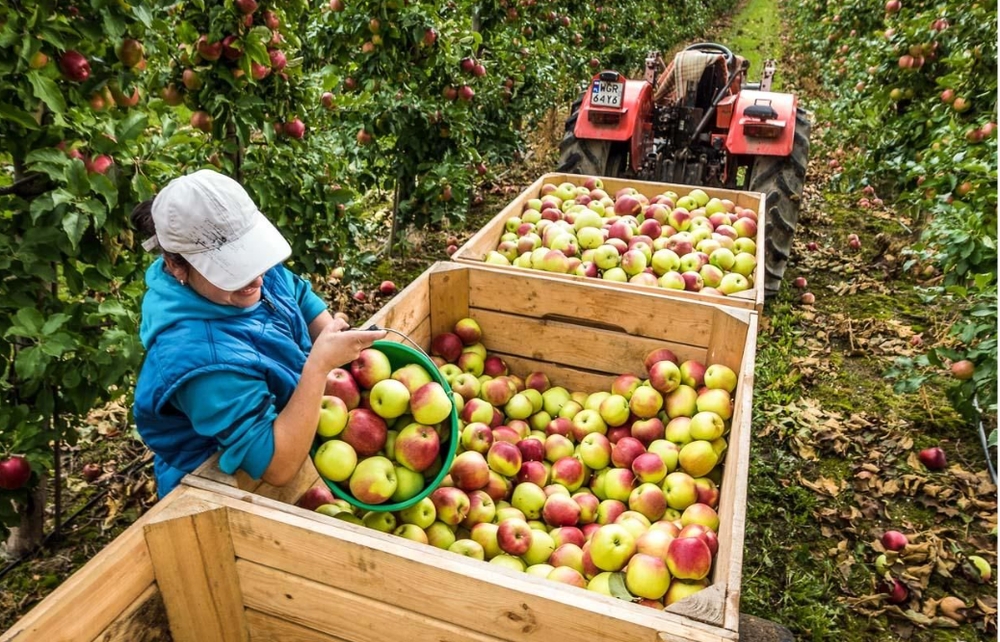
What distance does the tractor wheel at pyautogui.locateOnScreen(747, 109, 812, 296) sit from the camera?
5012 mm

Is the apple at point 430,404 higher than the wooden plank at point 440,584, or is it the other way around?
the apple at point 430,404

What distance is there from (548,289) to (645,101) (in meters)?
3.64

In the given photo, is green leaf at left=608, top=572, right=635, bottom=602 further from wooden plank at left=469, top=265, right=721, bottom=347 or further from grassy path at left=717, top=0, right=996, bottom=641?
grassy path at left=717, top=0, right=996, bottom=641

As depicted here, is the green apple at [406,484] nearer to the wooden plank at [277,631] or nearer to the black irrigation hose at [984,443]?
the wooden plank at [277,631]

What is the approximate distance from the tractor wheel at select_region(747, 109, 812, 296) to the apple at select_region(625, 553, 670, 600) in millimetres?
3763

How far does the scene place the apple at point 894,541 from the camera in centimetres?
309

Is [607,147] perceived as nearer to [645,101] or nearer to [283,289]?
[645,101]

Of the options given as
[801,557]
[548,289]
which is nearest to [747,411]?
[548,289]

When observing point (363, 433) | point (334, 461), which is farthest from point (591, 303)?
point (334, 461)

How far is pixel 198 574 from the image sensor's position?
1.62 meters

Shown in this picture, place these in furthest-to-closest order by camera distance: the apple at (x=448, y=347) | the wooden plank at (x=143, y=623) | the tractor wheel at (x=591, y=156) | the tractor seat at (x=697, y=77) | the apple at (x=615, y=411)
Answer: the tractor seat at (x=697, y=77)
the tractor wheel at (x=591, y=156)
the apple at (x=448, y=347)
the apple at (x=615, y=411)
the wooden plank at (x=143, y=623)

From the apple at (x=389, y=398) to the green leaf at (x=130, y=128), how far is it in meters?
1.28

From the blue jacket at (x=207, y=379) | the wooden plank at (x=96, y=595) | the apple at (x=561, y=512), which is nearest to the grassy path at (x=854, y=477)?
the apple at (x=561, y=512)

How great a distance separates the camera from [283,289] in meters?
2.20
